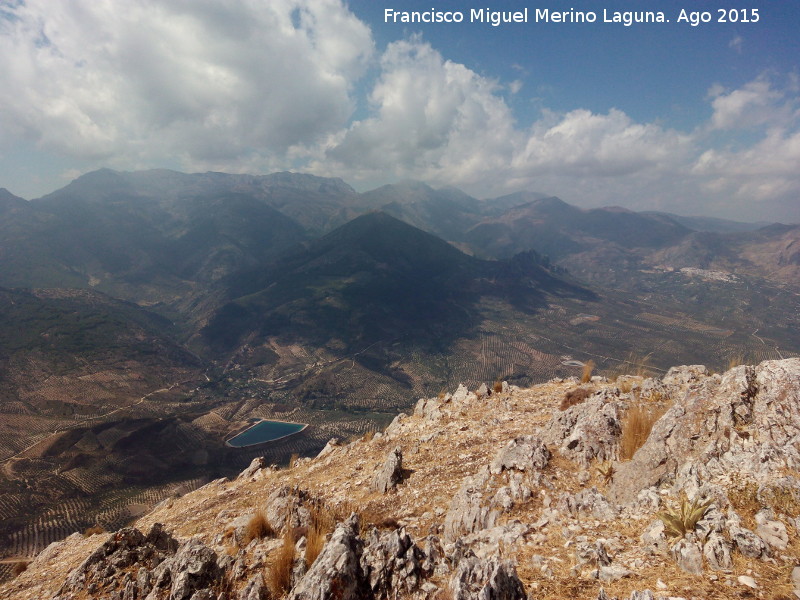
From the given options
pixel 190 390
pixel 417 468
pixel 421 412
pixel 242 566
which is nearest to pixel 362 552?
pixel 242 566

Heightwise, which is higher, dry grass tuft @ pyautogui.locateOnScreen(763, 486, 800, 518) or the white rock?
dry grass tuft @ pyautogui.locateOnScreen(763, 486, 800, 518)

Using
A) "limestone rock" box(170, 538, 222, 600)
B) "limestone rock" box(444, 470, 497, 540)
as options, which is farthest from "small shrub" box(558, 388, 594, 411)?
"limestone rock" box(170, 538, 222, 600)

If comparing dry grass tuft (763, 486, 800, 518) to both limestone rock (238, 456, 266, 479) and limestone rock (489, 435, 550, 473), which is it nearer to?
limestone rock (489, 435, 550, 473)

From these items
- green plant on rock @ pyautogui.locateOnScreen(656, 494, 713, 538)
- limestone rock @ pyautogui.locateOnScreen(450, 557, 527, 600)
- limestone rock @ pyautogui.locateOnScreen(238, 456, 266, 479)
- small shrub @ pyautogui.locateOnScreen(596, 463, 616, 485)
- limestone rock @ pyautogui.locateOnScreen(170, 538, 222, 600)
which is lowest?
limestone rock @ pyautogui.locateOnScreen(238, 456, 266, 479)

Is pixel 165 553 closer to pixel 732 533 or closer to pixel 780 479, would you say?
pixel 732 533

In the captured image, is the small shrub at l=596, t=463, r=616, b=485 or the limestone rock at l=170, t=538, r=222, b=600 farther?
the small shrub at l=596, t=463, r=616, b=485

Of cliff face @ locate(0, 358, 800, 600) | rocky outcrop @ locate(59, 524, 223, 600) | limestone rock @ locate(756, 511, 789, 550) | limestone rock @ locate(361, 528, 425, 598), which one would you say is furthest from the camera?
rocky outcrop @ locate(59, 524, 223, 600)

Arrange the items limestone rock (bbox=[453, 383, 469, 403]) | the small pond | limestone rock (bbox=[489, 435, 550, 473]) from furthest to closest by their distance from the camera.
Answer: the small pond → limestone rock (bbox=[453, 383, 469, 403]) → limestone rock (bbox=[489, 435, 550, 473])
